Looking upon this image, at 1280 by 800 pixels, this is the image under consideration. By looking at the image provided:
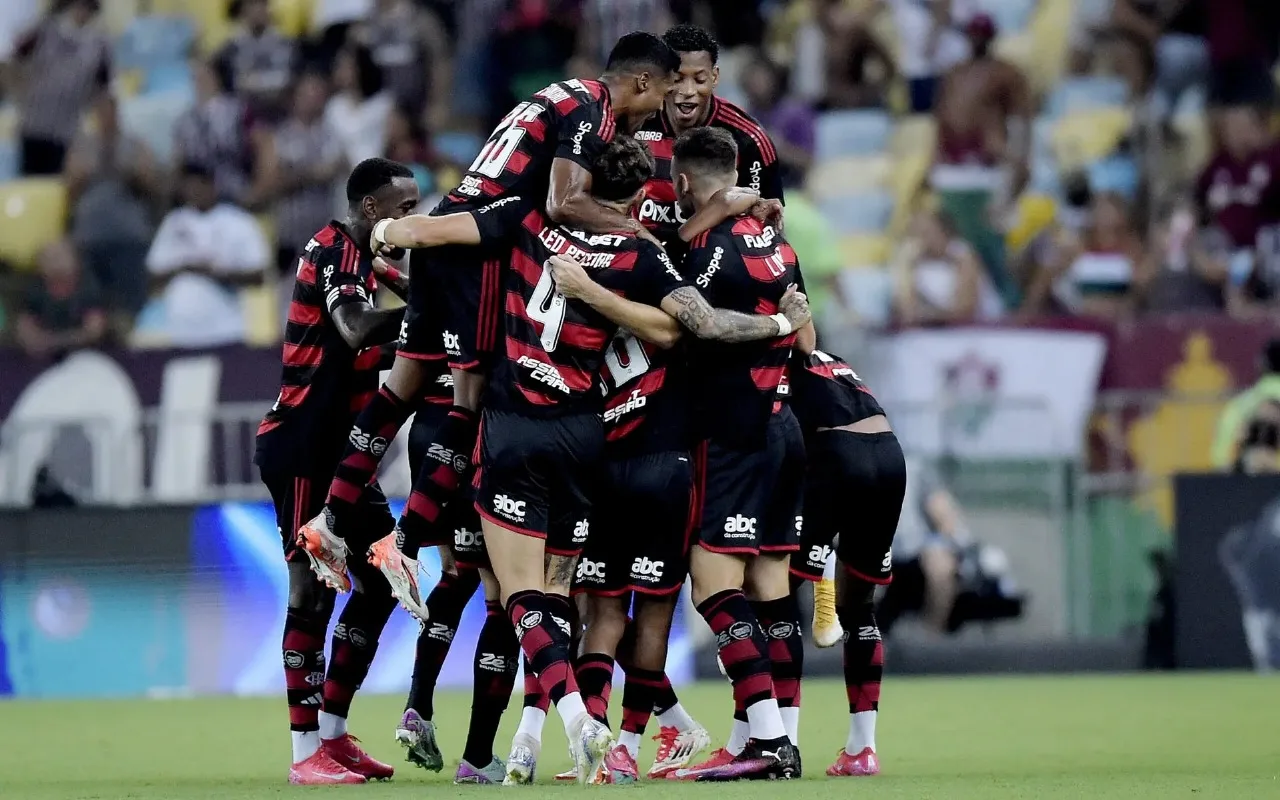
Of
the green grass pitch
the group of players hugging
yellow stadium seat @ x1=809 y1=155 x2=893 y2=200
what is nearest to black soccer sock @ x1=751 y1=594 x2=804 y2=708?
the group of players hugging

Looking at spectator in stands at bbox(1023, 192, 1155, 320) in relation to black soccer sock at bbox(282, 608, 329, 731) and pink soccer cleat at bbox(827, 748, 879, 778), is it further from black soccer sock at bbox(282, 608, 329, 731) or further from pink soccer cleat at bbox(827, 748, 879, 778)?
black soccer sock at bbox(282, 608, 329, 731)

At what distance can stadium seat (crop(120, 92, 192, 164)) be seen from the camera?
20.1m

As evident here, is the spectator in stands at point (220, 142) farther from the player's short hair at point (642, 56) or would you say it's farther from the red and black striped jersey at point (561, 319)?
the red and black striped jersey at point (561, 319)

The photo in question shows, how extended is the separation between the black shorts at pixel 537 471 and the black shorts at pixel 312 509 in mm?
1215

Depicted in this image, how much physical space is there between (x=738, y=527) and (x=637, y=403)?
0.66 m

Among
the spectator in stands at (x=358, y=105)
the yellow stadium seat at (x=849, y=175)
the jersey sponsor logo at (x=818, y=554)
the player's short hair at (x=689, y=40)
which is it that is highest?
the spectator in stands at (x=358, y=105)

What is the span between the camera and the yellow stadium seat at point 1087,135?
18.0 m

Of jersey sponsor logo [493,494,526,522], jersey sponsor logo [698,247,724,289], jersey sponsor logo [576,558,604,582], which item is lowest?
jersey sponsor logo [576,558,604,582]

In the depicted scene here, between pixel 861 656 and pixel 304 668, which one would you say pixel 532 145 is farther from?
pixel 861 656

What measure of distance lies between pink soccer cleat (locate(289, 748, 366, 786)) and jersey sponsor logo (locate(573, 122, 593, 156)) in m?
2.84

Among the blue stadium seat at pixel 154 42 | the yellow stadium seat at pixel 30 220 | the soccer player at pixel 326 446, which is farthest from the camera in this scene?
the blue stadium seat at pixel 154 42

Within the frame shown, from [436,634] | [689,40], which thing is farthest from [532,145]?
[436,634]

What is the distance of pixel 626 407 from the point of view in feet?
27.9

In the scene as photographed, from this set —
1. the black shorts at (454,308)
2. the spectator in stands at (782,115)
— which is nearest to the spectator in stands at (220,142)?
the spectator in stands at (782,115)
